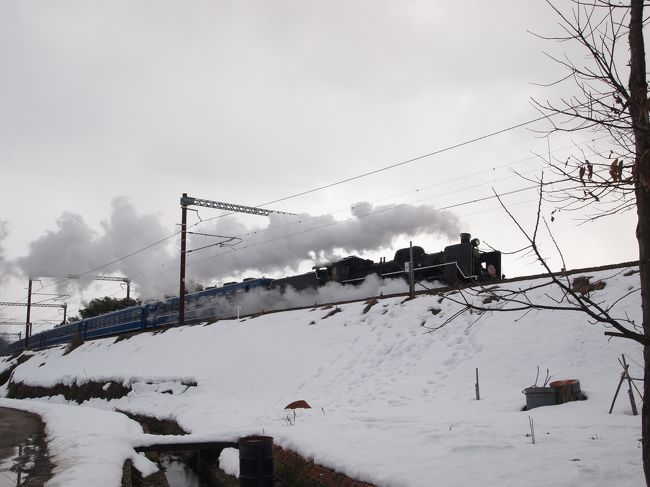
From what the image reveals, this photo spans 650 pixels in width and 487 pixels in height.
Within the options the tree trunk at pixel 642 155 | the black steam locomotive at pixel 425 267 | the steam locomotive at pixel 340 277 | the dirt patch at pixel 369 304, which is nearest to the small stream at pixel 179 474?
the steam locomotive at pixel 340 277

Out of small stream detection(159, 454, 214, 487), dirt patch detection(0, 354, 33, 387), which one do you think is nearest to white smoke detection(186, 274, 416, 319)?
small stream detection(159, 454, 214, 487)

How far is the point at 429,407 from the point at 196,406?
787cm

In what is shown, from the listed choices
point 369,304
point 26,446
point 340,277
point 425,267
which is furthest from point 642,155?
point 340,277

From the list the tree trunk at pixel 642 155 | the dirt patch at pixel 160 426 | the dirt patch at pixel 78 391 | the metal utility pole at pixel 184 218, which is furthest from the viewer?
the metal utility pole at pixel 184 218

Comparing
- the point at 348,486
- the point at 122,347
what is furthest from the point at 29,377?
the point at 348,486

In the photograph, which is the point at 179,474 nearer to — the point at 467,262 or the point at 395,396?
the point at 395,396

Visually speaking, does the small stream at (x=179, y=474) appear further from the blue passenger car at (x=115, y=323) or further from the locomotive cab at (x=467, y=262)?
the blue passenger car at (x=115, y=323)

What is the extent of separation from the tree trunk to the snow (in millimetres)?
1749

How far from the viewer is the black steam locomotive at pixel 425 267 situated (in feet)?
61.2

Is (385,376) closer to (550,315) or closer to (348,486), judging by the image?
(550,315)

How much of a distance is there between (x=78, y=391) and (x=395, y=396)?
17523 millimetres

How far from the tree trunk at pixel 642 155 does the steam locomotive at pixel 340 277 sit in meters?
4.20

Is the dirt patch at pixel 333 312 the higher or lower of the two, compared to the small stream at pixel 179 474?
higher

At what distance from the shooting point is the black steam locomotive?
61.2 feet
